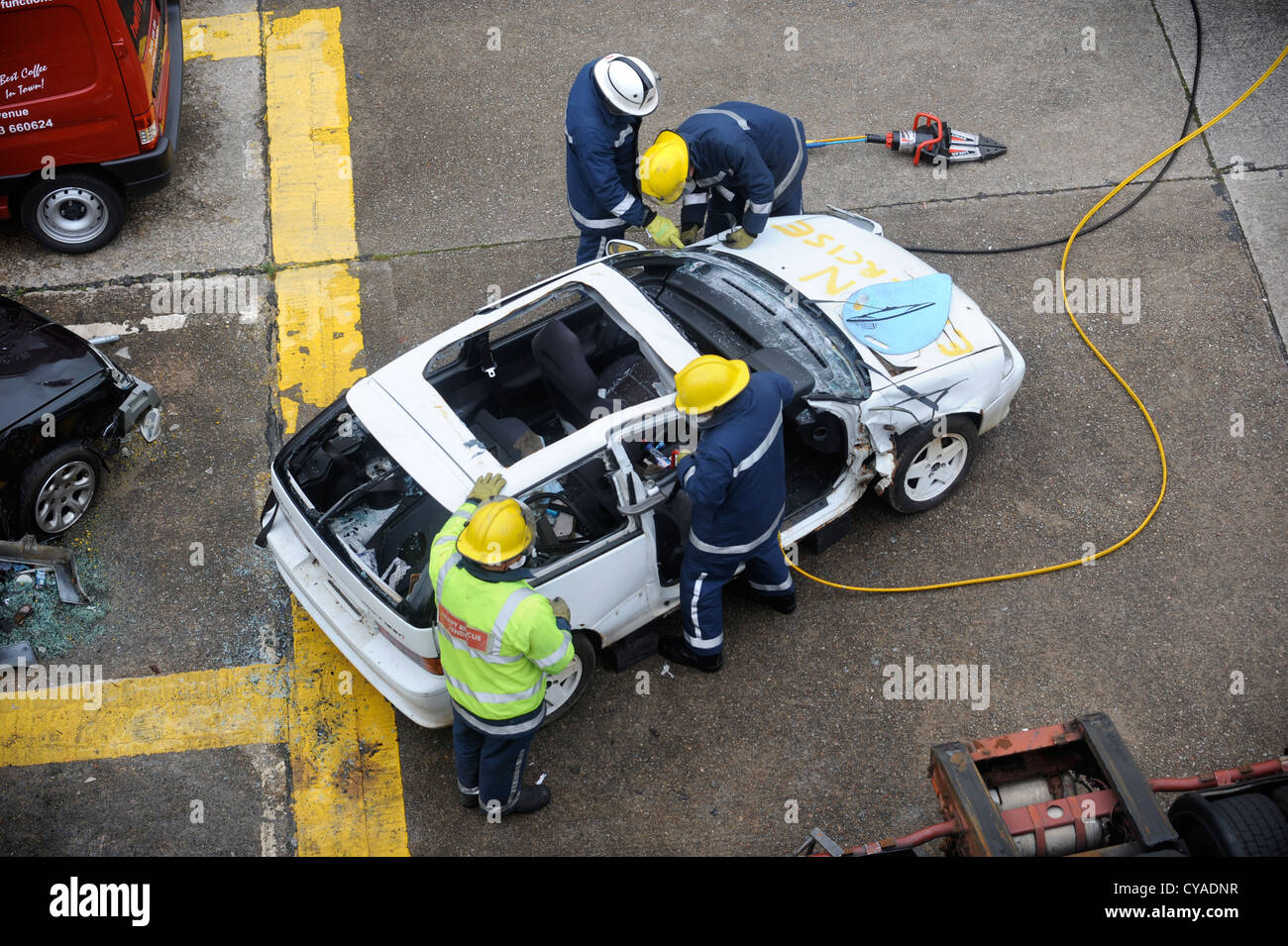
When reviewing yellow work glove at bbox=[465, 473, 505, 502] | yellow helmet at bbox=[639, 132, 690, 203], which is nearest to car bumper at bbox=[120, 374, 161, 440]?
yellow work glove at bbox=[465, 473, 505, 502]

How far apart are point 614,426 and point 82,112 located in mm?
4351

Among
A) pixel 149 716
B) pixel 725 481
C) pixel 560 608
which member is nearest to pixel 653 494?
pixel 725 481

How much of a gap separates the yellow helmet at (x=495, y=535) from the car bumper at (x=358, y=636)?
894 millimetres

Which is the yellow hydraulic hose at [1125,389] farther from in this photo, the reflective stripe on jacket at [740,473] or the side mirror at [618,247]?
the side mirror at [618,247]

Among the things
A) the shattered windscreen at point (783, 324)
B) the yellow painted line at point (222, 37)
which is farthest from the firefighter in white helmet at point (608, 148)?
the yellow painted line at point (222, 37)

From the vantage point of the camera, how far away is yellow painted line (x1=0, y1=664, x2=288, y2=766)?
5059 millimetres

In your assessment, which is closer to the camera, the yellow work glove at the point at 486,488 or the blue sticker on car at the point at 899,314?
the yellow work glove at the point at 486,488

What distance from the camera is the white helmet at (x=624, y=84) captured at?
5930 millimetres

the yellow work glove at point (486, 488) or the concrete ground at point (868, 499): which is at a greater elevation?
the yellow work glove at point (486, 488)

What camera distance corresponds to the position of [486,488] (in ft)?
13.9

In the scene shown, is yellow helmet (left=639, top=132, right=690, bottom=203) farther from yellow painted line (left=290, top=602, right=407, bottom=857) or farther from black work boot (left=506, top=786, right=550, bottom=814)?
black work boot (left=506, top=786, right=550, bottom=814)

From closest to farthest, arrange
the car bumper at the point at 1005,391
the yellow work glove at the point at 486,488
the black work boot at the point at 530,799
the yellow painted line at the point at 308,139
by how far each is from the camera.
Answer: the yellow work glove at the point at 486,488, the black work boot at the point at 530,799, the car bumper at the point at 1005,391, the yellow painted line at the point at 308,139

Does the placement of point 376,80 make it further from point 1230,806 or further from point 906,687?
point 1230,806
